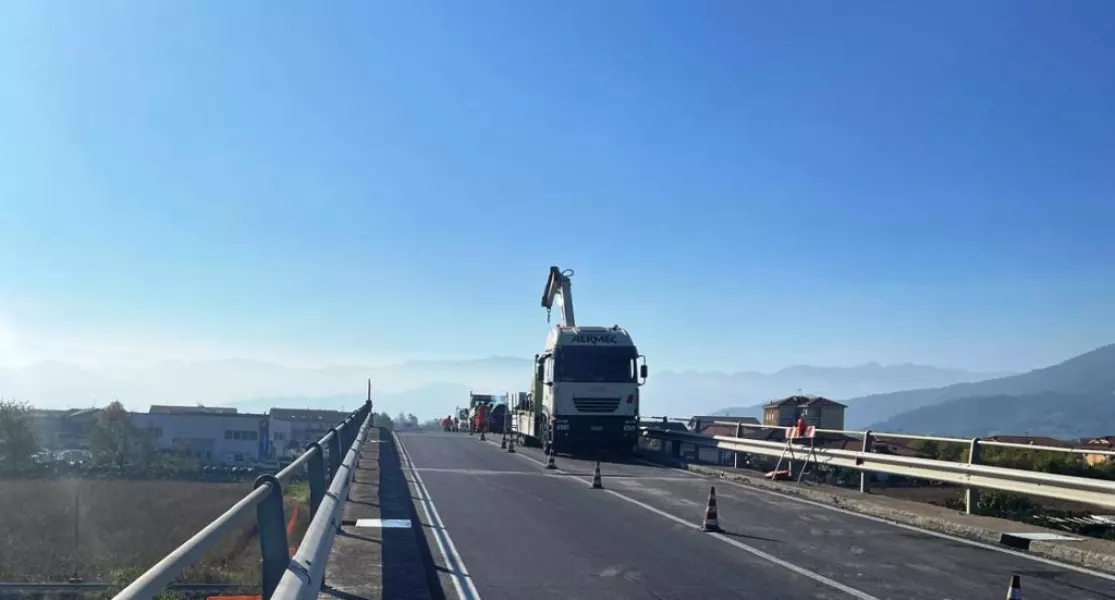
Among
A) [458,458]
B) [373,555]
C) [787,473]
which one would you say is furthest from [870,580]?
[458,458]

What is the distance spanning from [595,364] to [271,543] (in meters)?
24.4

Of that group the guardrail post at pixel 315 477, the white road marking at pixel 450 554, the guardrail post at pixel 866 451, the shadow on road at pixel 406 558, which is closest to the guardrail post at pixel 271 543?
the guardrail post at pixel 315 477

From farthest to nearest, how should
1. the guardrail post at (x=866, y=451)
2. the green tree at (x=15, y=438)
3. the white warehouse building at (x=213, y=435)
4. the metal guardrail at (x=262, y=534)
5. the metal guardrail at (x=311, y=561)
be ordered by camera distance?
the white warehouse building at (x=213, y=435) < the guardrail post at (x=866, y=451) < the green tree at (x=15, y=438) < the metal guardrail at (x=311, y=561) < the metal guardrail at (x=262, y=534)

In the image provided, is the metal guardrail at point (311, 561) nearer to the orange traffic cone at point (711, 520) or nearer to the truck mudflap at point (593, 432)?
the orange traffic cone at point (711, 520)

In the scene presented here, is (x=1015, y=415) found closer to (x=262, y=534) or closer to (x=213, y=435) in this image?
(x=213, y=435)

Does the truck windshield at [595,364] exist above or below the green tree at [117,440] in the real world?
above

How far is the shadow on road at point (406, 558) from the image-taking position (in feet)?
27.3

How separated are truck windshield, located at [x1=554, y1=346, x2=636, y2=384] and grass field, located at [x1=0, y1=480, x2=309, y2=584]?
659 inches

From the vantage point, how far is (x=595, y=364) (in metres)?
29.2

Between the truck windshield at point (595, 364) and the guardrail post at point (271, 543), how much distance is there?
24135mm

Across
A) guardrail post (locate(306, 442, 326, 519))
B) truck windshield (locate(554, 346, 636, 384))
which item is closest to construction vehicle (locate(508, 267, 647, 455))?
truck windshield (locate(554, 346, 636, 384))

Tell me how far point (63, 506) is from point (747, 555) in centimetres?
795

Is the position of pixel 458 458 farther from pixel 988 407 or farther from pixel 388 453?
pixel 988 407

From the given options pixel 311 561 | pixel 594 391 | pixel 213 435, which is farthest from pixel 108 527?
pixel 594 391
